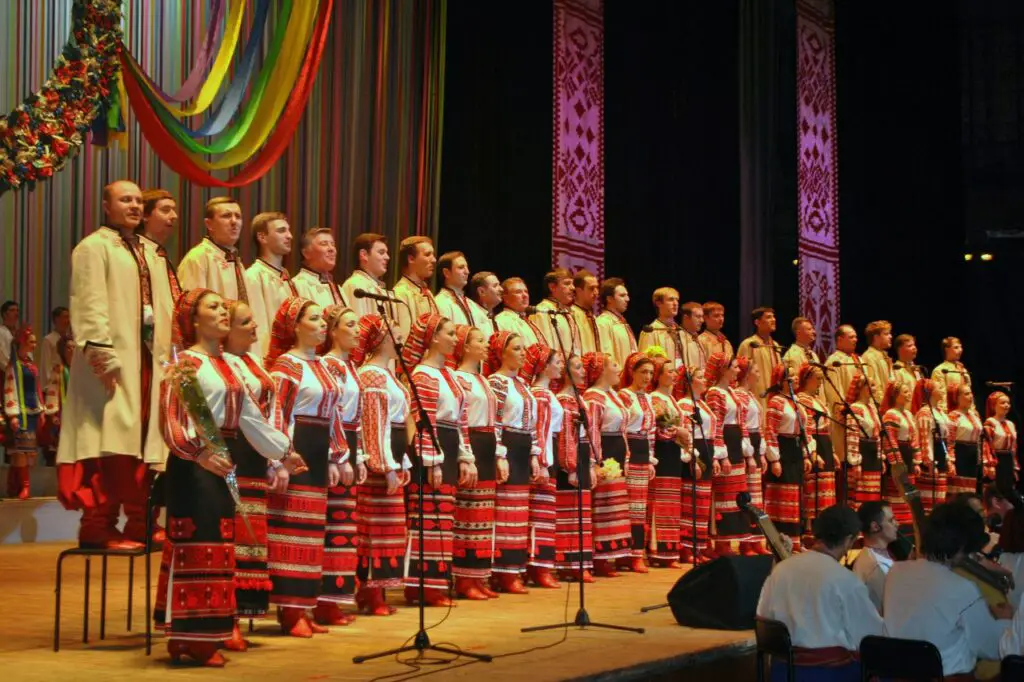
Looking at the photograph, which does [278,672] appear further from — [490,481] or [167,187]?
[167,187]

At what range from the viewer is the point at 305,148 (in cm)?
983

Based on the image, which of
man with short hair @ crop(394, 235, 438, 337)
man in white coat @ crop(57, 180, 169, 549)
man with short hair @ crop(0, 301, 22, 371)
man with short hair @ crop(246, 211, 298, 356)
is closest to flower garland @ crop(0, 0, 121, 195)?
man in white coat @ crop(57, 180, 169, 549)

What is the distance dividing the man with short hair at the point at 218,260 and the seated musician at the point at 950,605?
341 centimetres

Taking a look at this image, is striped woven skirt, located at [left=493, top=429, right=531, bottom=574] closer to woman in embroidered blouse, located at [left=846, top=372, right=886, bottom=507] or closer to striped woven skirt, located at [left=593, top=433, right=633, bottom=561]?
striped woven skirt, located at [left=593, top=433, right=633, bottom=561]

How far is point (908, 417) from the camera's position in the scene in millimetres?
11734

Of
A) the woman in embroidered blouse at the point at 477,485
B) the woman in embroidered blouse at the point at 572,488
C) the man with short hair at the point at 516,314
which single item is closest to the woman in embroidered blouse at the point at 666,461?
the woman in embroidered blouse at the point at 572,488

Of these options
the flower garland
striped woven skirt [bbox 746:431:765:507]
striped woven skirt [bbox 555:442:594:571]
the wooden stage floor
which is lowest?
the wooden stage floor

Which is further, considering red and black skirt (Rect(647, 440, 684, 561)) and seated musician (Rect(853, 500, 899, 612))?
red and black skirt (Rect(647, 440, 684, 561))

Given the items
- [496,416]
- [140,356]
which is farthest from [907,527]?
[140,356]

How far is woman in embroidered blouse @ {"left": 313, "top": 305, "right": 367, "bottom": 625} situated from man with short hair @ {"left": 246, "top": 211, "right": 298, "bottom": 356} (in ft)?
2.38

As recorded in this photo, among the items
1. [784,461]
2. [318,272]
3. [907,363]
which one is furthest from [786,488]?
[318,272]

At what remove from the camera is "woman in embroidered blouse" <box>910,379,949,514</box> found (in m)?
11.9

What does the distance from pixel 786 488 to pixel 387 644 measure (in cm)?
499

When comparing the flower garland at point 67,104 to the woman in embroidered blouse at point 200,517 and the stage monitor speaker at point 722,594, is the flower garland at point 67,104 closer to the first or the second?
the woman in embroidered blouse at point 200,517
